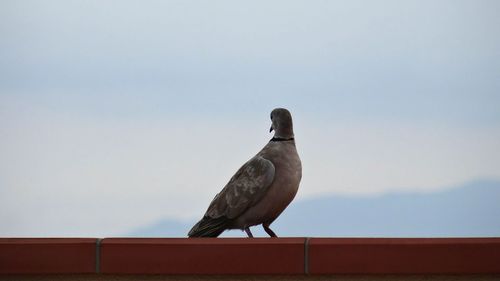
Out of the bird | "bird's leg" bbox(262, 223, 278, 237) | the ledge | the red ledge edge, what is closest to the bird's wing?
the bird

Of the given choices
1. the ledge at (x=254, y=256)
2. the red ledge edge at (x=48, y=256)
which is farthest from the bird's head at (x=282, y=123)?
the red ledge edge at (x=48, y=256)

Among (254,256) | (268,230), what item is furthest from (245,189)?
(254,256)

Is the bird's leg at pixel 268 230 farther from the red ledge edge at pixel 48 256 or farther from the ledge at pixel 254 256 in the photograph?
the red ledge edge at pixel 48 256

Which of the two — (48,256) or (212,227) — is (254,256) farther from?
(212,227)

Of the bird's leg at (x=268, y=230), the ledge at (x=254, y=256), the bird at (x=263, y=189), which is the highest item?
the bird at (x=263, y=189)

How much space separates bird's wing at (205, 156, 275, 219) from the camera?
632 cm

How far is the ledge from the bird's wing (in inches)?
76.2

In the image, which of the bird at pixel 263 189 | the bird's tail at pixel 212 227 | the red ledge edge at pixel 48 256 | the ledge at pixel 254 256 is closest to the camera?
the ledge at pixel 254 256

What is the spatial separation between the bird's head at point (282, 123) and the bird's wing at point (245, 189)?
0.79 feet

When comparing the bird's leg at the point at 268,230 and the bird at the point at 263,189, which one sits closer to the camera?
the bird at the point at 263,189

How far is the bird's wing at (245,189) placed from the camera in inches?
249

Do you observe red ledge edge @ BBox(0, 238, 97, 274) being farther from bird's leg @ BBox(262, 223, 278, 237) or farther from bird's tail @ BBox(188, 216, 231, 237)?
bird's leg @ BBox(262, 223, 278, 237)

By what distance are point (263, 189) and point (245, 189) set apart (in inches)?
6.3

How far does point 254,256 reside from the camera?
4266mm
